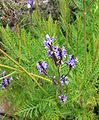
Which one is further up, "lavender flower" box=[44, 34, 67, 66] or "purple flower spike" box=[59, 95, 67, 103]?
"lavender flower" box=[44, 34, 67, 66]

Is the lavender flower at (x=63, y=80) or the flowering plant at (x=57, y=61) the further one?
the lavender flower at (x=63, y=80)

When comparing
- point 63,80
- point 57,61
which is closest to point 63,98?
point 63,80

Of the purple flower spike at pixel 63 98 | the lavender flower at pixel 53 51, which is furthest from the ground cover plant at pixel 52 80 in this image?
the lavender flower at pixel 53 51

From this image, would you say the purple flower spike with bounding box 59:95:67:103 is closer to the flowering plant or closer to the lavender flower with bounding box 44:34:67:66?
the flowering plant

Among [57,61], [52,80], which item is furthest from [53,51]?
[52,80]

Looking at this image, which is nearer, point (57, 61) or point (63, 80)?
point (57, 61)

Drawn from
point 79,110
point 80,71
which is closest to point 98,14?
point 80,71

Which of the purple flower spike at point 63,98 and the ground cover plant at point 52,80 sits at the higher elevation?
the ground cover plant at point 52,80

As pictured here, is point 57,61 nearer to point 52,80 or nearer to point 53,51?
point 53,51

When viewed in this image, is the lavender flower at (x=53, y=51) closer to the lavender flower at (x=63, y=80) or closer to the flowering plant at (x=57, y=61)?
the flowering plant at (x=57, y=61)

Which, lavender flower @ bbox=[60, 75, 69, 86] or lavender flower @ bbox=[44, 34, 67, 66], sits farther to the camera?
lavender flower @ bbox=[60, 75, 69, 86]

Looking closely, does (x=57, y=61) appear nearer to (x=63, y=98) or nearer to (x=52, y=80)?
(x=52, y=80)

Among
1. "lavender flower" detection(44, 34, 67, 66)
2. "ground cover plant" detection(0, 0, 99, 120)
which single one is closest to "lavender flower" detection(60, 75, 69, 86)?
"ground cover plant" detection(0, 0, 99, 120)
